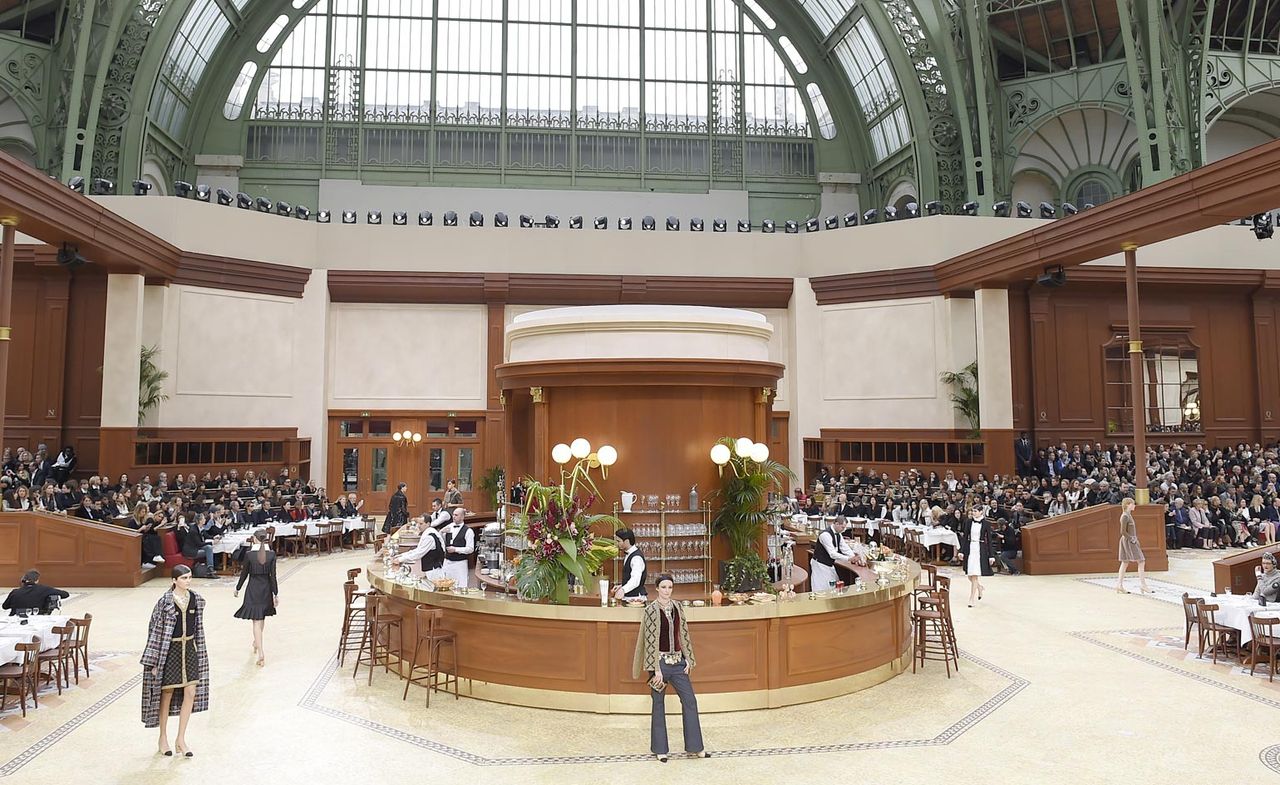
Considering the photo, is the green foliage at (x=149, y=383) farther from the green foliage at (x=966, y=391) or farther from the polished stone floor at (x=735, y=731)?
the green foliage at (x=966, y=391)

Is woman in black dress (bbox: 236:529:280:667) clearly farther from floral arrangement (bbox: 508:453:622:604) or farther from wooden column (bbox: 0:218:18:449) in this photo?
wooden column (bbox: 0:218:18:449)

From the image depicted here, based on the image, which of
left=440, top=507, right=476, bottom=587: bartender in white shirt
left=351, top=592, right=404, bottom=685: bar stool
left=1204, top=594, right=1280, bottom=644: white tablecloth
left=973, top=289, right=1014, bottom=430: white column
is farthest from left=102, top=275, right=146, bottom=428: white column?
left=1204, top=594, right=1280, bottom=644: white tablecloth

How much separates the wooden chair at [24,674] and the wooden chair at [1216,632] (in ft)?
40.6

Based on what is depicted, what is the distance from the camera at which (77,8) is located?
2392 cm

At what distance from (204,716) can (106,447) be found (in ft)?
48.4

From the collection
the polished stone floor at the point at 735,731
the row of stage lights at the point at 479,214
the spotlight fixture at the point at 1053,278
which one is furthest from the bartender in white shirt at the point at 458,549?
the spotlight fixture at the point at 1053,278

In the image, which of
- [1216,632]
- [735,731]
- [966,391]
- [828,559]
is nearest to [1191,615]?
[1216,632]

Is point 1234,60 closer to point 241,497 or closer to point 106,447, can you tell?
point 241,497

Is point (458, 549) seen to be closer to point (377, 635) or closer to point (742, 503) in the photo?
point (377, 635)

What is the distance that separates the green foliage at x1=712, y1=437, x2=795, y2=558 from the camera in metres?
10.5

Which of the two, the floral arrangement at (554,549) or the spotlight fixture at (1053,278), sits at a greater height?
the spotlight fixture at (1053,278)

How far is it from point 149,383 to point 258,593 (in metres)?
13.4

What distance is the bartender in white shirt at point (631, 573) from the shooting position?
8727 mm

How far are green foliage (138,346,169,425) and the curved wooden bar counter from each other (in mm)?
15413
